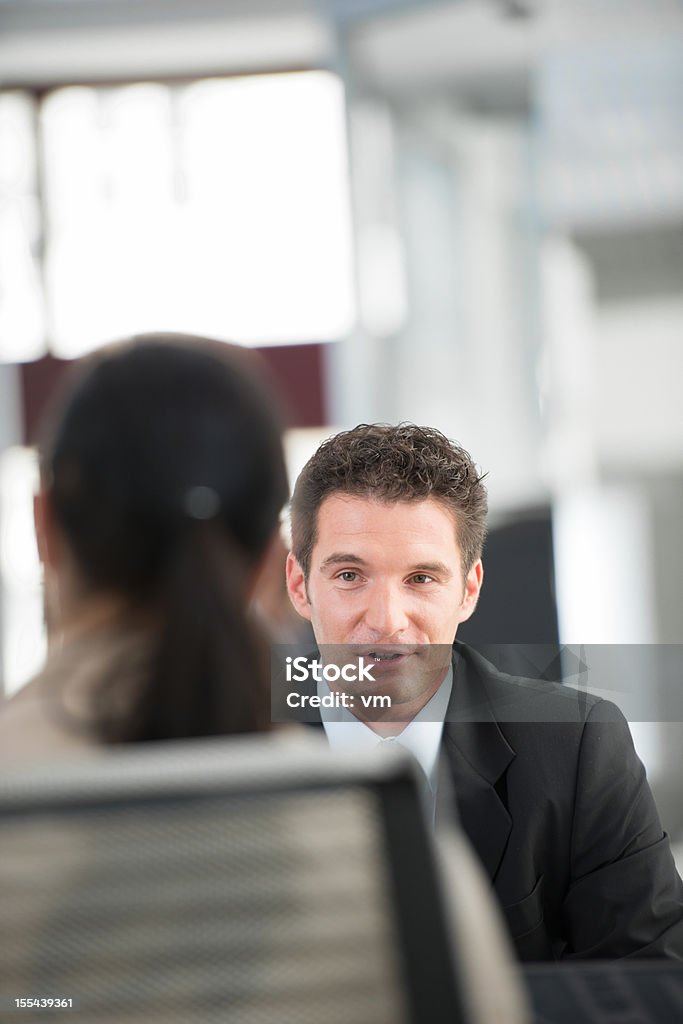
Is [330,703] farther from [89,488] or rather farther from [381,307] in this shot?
[89,488]

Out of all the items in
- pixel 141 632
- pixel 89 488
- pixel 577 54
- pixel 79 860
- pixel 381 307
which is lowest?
pixel 79 860

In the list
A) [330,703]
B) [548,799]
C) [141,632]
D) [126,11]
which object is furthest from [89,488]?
[126,11]

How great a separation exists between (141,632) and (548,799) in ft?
2.66

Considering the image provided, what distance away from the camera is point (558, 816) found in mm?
1396

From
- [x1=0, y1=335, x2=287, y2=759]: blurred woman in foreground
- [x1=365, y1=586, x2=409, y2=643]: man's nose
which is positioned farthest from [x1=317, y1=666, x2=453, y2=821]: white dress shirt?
[x1=0, y1=335, x2=287, y2=759]: blurred woman in foreground

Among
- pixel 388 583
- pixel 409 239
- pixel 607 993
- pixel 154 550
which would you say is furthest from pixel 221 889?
pixel 409 239

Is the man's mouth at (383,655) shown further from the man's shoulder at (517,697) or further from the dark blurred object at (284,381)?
the dark blurred object at (284,381)

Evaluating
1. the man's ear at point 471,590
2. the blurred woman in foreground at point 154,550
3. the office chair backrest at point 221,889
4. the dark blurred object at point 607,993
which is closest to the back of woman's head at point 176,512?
the blurred woman in foreground at point 154,550

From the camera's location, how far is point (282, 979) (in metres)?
0.60

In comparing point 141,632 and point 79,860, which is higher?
point 141,632

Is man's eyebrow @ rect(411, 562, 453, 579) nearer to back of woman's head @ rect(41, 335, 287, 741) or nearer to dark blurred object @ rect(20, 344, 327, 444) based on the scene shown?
dark blurred object @ rect(20, 344, 327, 444)

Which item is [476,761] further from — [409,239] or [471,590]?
[409,239]

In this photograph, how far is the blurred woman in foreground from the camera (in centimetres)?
73

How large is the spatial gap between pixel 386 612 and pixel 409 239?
1.67 ft
